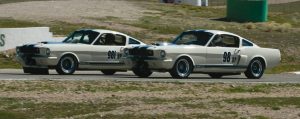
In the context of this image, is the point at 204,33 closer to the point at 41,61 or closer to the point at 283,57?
the point at 41,61

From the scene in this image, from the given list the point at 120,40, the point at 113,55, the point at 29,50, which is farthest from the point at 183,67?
the point at 29,50

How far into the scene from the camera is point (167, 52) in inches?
989

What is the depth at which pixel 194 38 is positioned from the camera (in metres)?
26.4

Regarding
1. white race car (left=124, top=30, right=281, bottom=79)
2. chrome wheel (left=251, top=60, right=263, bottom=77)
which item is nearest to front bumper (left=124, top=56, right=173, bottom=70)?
white race car (left=124, top=30, right=281, bottom=79)

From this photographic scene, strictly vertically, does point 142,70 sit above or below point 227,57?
below

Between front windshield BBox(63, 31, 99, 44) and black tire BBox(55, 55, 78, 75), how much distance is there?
2.32ft

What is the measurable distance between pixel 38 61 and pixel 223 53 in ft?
16.9

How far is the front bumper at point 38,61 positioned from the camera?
85.3 ft

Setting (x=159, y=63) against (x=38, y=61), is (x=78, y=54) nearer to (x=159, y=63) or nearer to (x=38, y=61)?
(x=38, y=61)

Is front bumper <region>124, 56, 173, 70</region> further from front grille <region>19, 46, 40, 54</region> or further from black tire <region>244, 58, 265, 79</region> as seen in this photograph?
black tire <region>244, 58, 265, 79</region>

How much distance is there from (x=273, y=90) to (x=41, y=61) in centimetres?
705

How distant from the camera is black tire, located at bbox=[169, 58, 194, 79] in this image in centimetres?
2545

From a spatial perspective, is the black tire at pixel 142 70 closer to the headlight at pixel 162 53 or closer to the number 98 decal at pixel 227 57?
the headlight at pixel 162 53

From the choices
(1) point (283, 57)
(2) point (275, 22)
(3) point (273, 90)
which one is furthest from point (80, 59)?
(2) point (275, 22)
